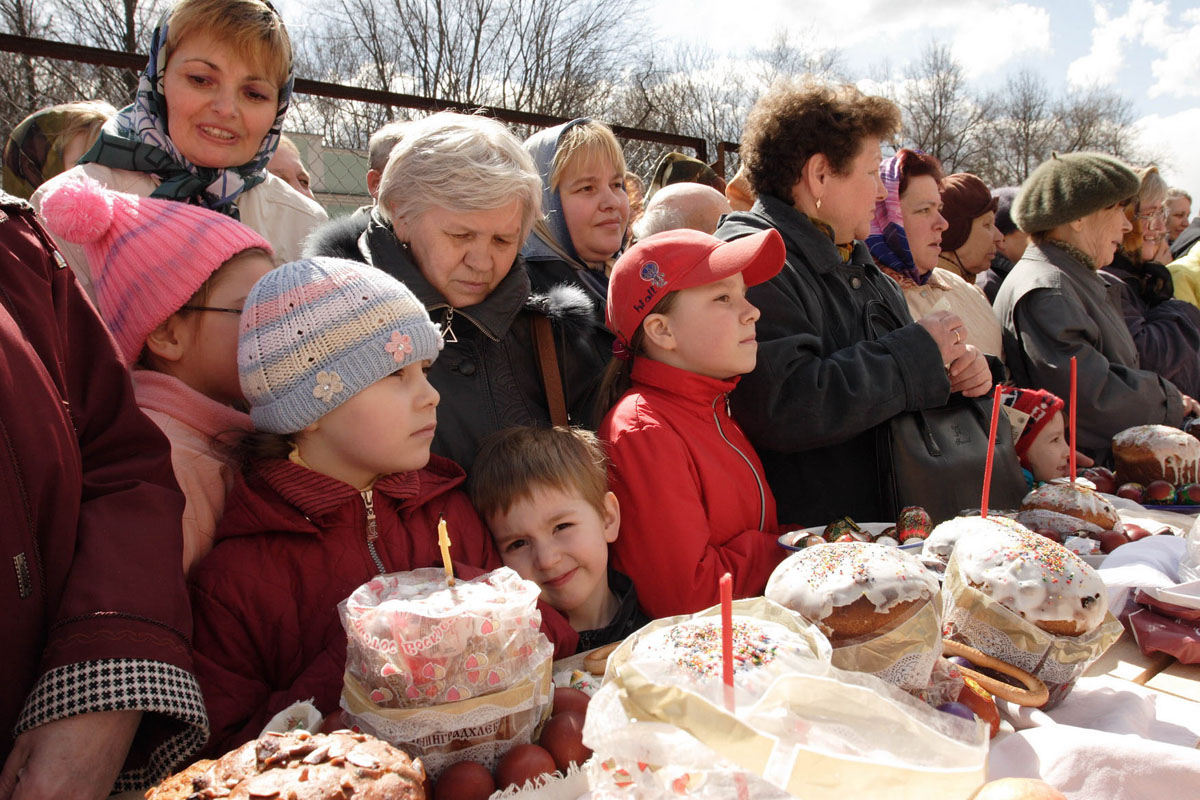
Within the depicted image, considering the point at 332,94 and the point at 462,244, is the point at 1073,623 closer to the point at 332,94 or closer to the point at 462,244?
the point at 462,244

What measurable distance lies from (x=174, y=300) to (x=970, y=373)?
2.08 metres

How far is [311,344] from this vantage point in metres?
1.54

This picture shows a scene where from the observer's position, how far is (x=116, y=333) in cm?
172

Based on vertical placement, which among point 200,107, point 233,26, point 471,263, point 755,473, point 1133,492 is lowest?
point 1133,492

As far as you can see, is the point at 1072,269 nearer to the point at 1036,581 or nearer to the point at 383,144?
the point at 1036,581

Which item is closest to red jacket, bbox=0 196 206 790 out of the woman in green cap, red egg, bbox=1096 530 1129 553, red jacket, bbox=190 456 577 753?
red jacket, bbox=190 456 577 753

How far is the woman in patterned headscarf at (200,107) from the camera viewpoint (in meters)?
2.19

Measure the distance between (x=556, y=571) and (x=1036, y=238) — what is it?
325 centimetres

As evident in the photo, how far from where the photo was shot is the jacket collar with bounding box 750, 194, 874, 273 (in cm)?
248

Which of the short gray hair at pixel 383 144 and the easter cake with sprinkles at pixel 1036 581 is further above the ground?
the short gray hair at pixel 383 144

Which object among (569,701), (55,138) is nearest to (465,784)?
(569,701)

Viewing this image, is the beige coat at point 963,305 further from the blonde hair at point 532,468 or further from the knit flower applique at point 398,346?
the knit flower applique at point 398,346

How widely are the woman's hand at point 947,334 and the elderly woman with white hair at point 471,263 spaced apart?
106 centimetres

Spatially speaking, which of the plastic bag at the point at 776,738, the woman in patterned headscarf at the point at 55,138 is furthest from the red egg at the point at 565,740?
the woman in patterned headscarf at the point at 55,138
